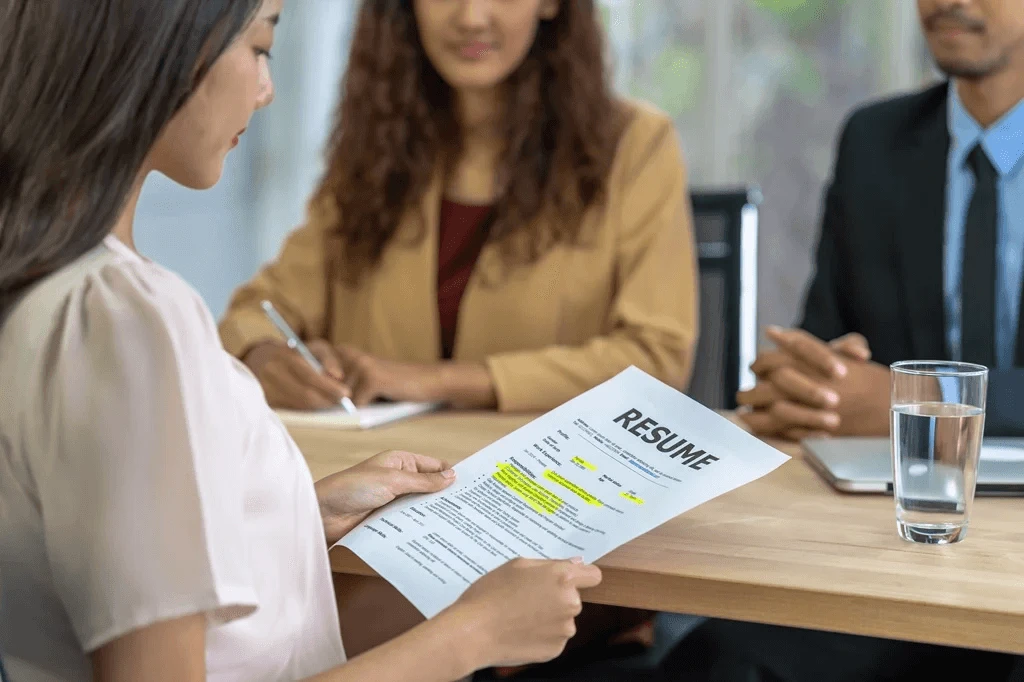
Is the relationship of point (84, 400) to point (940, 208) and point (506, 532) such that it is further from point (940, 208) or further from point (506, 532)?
point (940, 208)

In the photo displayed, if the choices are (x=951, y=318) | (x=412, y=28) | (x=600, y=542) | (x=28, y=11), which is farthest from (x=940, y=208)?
(x=28, y=11)

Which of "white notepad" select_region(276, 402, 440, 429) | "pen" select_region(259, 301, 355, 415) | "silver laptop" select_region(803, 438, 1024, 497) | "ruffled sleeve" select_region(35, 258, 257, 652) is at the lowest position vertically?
"white notepad" select_region(276, 402, 440, 429)

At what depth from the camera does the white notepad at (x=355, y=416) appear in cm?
161

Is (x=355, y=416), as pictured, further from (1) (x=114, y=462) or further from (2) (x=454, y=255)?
(1) (x=114, y=462)

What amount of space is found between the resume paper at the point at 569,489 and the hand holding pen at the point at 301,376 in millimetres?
520

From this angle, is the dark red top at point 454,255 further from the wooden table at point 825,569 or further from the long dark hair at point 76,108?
the long dark hair at point 76,108

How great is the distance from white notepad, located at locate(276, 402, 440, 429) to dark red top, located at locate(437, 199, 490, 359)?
1.16ft

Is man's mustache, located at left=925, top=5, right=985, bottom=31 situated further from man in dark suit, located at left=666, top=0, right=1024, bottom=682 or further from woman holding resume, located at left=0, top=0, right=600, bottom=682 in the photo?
woman holding resume, located at left=0, top=0, right=600, bottom=682

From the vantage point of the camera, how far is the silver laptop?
3.99 ft

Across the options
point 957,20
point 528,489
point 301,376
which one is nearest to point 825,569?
point 528,489

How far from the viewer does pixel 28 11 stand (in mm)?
843

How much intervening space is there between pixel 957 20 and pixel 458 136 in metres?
0.85

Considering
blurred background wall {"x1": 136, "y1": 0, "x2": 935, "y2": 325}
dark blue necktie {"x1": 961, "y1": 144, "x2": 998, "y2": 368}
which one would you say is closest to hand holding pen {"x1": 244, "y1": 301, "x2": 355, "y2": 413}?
dark blue necktie {"x1": 961, "y1": 144, "x2": 998, "y2": 368}

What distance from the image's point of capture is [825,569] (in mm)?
1001
